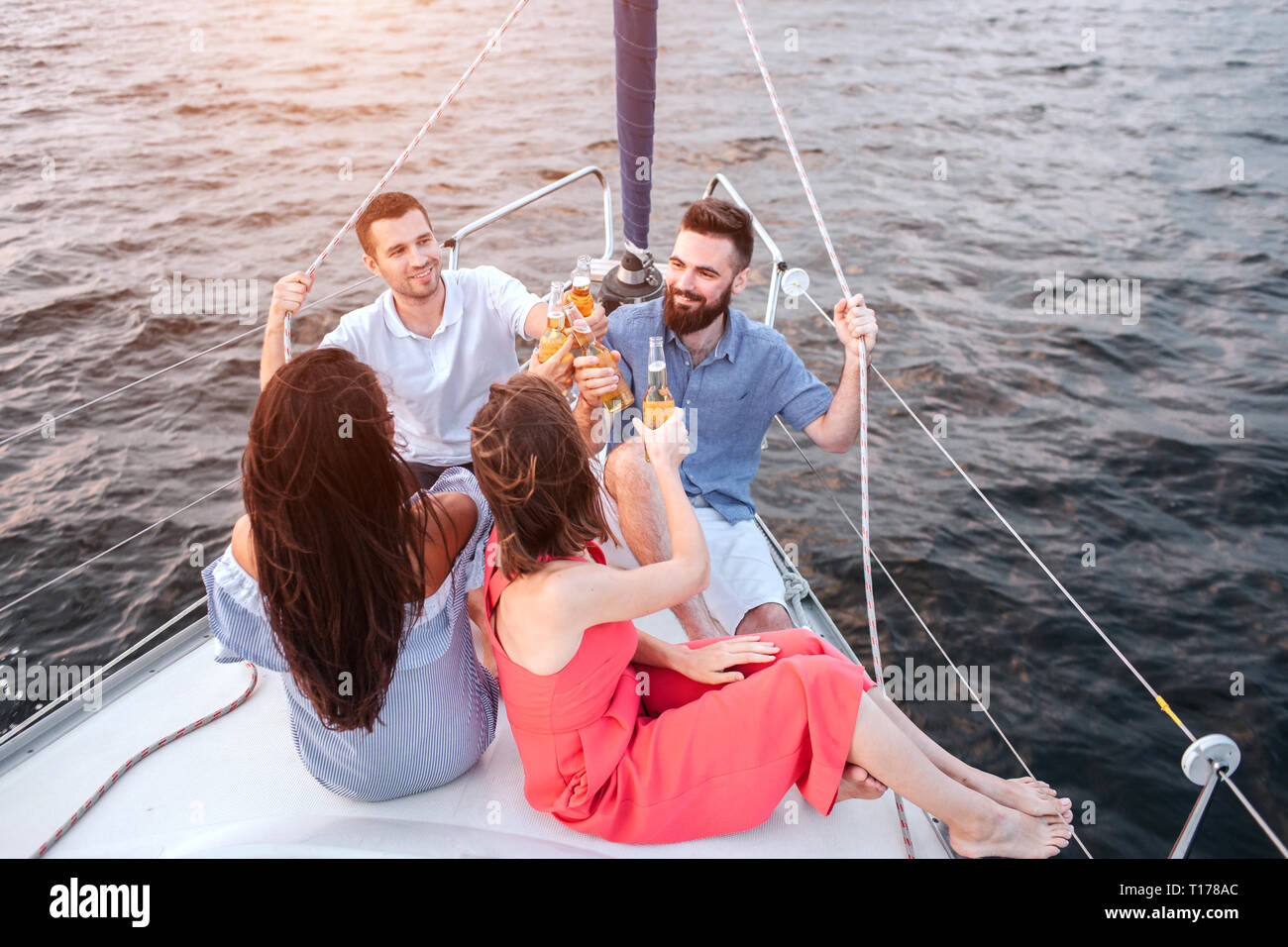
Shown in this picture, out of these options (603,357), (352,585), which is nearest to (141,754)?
(352,585)

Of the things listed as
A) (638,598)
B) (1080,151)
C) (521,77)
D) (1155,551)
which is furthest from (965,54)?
(638,598)

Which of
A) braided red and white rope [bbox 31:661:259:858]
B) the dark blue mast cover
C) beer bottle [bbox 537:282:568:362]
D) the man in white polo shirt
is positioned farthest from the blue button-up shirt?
braided red and white rope [bbox 31:661:259:858]

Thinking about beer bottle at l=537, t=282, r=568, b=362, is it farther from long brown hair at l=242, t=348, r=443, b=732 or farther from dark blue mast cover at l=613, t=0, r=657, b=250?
dark blue mast cover at l=613, t=0, r=657, b=250

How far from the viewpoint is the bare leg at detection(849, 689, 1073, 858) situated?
167 centimetres

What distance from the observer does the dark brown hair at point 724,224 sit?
255 cm

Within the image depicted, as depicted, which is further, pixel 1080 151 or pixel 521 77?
pixel 521 77

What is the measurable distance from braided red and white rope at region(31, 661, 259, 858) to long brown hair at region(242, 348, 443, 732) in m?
0.59

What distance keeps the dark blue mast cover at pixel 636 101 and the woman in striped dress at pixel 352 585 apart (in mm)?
1810

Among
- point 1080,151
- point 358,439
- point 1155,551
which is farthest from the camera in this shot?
point 1080,151
